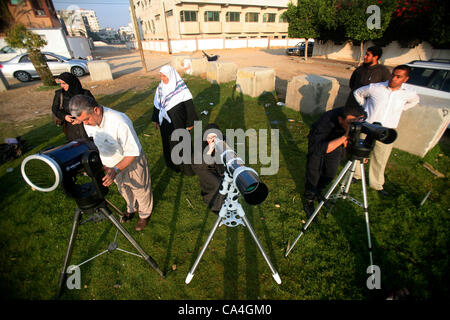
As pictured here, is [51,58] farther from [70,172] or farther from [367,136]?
[367,136]

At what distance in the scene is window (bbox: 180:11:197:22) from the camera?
3348 centimetres

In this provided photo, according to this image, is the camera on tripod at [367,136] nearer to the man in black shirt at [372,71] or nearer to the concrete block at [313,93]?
the man in black shirt at [372,71]

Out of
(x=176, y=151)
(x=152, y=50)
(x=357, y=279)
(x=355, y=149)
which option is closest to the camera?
(x=355, y=149)

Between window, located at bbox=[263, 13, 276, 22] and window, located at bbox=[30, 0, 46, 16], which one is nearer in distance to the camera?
window, located at bbox=[30, 0, 46, 16]

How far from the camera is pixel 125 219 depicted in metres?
3.30

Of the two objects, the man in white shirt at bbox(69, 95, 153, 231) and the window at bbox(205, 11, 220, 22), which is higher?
the window at bbox(205, 11, 220, 22)

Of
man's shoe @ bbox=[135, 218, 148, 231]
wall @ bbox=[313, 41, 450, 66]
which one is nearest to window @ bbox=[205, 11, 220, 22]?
wall @ bbox=[313, 41, 450, 66]

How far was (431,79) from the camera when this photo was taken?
5605 millimetres

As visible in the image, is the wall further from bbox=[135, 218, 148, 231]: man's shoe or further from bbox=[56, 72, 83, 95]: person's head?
bbox=[56, 72, 83, 95]: person's head

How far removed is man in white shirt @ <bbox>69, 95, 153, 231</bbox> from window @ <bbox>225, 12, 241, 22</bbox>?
4399 cm

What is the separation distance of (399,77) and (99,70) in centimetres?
1523

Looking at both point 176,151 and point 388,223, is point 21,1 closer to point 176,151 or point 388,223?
point 176,151

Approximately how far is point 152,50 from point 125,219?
4876 centimetres
